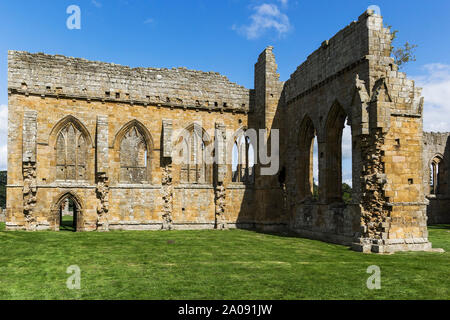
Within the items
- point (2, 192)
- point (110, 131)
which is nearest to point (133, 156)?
point (110, 131)

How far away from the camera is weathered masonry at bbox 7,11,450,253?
12344mm

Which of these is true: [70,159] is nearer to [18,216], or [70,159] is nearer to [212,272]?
[18,216]

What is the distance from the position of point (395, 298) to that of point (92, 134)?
14.4 m

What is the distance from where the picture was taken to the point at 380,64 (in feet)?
41.1

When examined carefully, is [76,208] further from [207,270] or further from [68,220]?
[68,220]

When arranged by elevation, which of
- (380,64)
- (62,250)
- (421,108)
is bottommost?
(62,250)

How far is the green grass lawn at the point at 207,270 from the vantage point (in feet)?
22.7

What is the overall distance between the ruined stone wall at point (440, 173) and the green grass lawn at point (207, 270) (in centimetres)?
1239

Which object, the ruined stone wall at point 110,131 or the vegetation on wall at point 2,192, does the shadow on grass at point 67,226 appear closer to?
the ruined stone wall at point 110,131

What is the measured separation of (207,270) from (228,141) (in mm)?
11341

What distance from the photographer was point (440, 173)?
85.4 feet

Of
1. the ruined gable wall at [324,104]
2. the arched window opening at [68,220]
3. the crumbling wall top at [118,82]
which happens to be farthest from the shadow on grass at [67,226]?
the ruined gable wall at [324,104]

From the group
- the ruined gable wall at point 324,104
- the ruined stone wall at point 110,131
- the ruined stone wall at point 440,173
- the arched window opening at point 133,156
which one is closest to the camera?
the ruined gable wall at point 324,104
